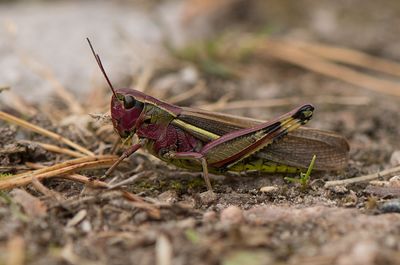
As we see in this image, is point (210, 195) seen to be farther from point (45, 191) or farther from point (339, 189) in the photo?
point (45, 191)

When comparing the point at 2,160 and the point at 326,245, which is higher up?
the point at 2,160

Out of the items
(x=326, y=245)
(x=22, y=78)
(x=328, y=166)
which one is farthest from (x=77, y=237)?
(x=22, y=78)

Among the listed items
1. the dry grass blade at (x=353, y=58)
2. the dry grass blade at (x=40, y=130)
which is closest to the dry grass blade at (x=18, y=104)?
the dry grass blade at (x=40, y=130)

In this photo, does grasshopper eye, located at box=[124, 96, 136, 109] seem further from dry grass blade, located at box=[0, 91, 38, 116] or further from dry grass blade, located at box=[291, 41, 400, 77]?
dry grass blade, located at box=[291, 41, 400, 77]

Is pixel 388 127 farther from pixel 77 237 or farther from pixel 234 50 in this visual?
pixel 77 237

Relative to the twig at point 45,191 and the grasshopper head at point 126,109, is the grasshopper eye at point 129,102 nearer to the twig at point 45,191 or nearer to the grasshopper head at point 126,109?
the grasshopper head at point 126,109

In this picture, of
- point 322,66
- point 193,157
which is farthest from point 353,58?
point 193,157
